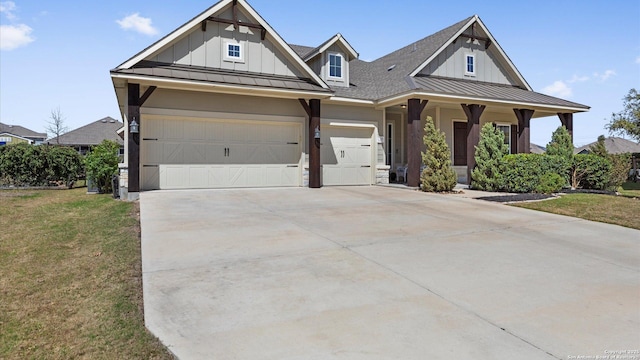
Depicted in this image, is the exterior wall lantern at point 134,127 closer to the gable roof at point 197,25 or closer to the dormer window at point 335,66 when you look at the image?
the gable roof at point 197,25

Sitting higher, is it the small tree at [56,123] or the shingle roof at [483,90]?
the small tree at [56,123]

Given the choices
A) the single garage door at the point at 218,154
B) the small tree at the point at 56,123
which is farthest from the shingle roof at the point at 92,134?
the single garage door at the point at 218,154

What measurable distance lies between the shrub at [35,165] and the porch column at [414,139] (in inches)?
574

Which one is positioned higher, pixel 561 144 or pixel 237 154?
pixel 561 144

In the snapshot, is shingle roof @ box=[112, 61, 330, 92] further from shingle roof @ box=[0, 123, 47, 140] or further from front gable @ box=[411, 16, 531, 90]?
shingle roof @ box=[0, 123, 47, 140]

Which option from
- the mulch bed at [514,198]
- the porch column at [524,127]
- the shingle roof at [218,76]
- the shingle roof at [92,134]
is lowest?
the mulch bed at [514,198]

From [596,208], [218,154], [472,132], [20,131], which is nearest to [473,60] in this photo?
[472,132]

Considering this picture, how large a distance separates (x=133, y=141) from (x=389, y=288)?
31.0ft

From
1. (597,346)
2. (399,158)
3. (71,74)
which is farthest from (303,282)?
(71,74)

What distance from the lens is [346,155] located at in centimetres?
1435

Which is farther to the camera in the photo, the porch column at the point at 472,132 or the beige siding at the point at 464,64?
the beige siding at the point at 464,64

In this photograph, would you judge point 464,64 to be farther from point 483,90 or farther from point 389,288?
point 389,288

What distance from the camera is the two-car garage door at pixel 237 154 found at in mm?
11633

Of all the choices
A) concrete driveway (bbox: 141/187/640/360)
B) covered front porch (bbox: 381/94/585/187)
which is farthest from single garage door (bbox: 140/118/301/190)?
concrete driveway (bbox: 141/187/640/360)
